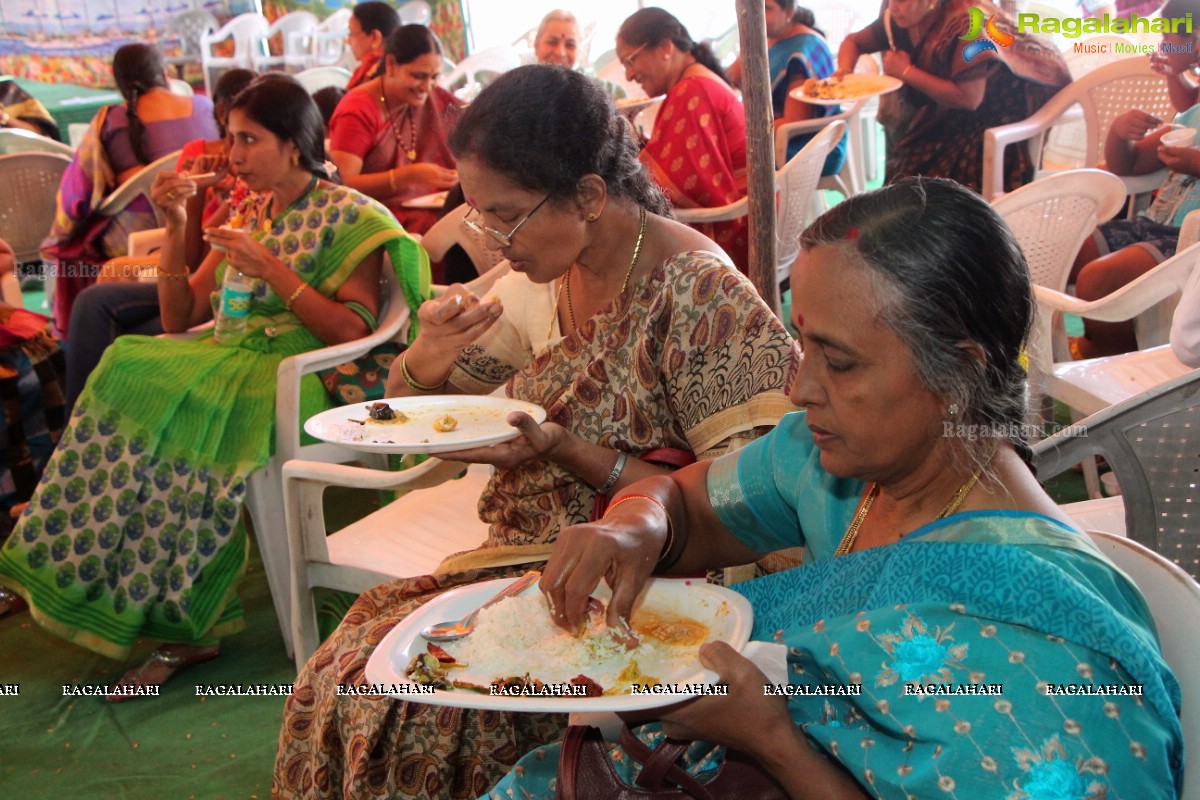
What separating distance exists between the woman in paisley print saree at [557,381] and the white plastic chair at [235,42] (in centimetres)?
911

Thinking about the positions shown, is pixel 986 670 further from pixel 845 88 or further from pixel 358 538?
pixel 845 88

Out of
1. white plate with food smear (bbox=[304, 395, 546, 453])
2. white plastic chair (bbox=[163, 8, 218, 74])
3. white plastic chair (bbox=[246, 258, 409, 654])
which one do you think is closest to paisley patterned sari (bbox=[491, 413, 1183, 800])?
white plate with food smear (bbox=[304, 395, 546, 453])

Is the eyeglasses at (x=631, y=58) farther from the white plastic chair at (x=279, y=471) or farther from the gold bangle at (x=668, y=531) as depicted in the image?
the gold bangle at (x=668, y=531)

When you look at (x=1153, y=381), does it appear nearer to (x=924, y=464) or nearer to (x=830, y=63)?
(x=924, y=464)

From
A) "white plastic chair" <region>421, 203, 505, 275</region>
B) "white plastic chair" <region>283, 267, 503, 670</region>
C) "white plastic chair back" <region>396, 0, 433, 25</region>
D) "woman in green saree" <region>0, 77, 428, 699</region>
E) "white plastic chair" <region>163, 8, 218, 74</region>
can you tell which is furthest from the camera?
"white plastic chair" <region>163, 8, 218, 74</region>

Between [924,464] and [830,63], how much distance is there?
513 cm

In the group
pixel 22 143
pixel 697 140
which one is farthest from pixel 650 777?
pixel 22 143

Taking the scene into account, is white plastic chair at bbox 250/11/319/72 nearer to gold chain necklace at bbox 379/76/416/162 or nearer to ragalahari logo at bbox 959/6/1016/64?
gold chain necklace at bbox 379/76/416/162

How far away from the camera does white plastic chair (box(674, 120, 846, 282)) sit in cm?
416

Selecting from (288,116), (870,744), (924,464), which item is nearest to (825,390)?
(924,464)

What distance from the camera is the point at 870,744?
1.03 meters

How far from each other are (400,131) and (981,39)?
2.80m

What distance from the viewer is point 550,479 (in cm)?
187

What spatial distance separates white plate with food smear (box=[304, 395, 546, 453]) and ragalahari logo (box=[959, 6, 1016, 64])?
3.95 m
